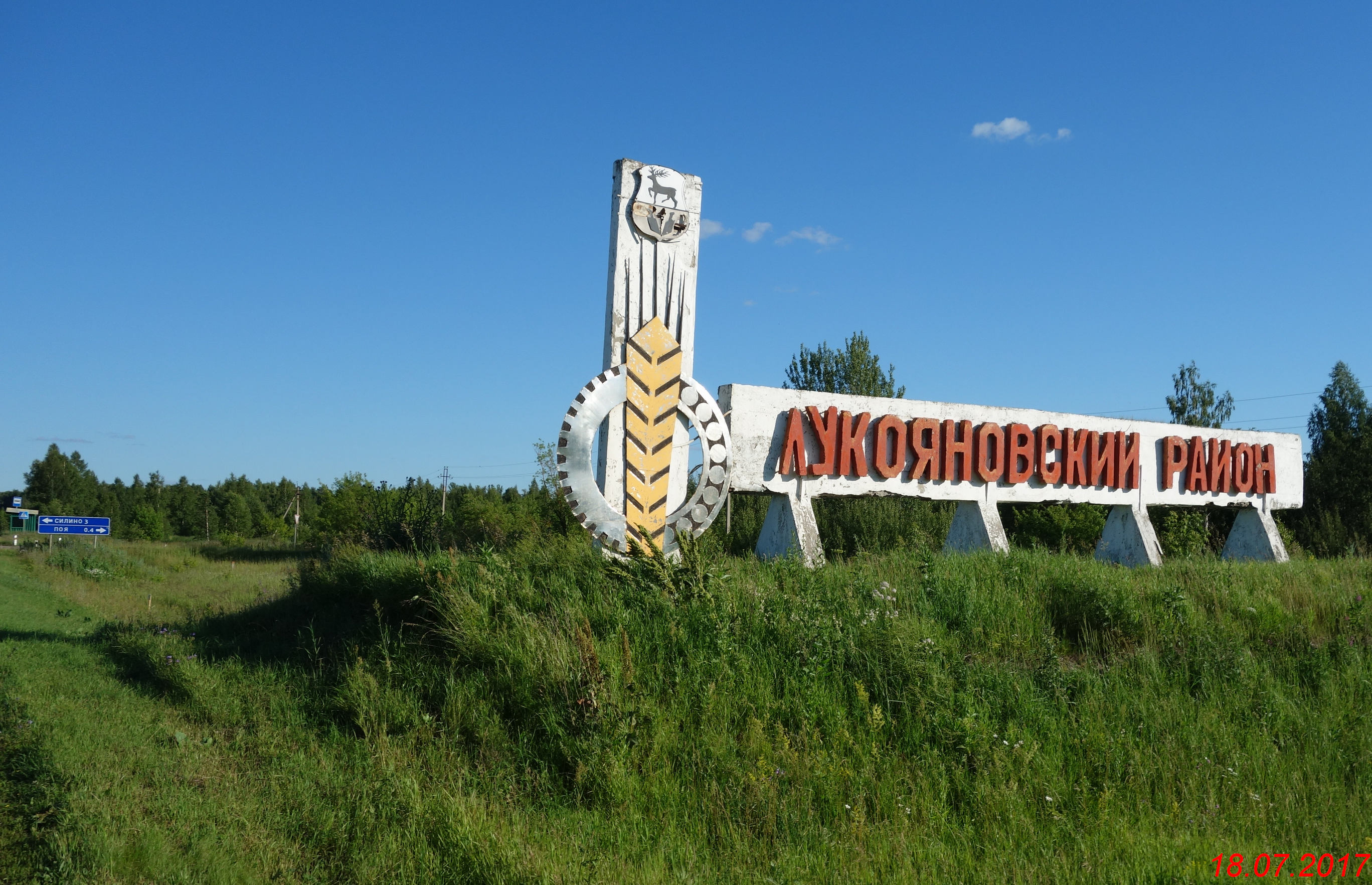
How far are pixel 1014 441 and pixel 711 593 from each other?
658 centimetres

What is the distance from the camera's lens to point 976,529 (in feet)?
37.2

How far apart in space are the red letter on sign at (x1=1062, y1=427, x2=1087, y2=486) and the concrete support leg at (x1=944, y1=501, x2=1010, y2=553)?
1.29 m

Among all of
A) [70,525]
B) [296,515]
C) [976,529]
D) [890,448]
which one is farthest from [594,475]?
[296,515]

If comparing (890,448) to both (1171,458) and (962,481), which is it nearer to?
(962,481)

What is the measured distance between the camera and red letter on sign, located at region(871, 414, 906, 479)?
35.0 ft

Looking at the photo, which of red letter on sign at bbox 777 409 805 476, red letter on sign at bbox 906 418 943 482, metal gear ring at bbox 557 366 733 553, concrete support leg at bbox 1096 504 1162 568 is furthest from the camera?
concrete support leg at bbox 1096 504 1162 568

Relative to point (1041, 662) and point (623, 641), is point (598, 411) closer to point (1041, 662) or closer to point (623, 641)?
point (623, 641)

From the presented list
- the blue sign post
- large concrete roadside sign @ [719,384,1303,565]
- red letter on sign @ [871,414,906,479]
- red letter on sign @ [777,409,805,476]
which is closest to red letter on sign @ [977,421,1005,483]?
large concrete roadside sign @ [719,384,1303,565]

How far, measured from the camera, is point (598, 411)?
8.69 metres

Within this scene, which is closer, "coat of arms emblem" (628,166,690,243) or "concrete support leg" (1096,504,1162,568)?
"coat of arms emblem" (628,166,690,243)

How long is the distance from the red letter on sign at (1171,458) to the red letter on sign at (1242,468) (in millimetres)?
1346

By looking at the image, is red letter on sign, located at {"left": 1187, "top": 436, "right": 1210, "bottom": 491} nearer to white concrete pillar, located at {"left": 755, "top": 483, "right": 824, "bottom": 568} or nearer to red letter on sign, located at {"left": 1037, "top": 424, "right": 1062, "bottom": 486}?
red letter on sign, located at {"left": 1037, "top": 424, "right": 1062, "bottom": 486}

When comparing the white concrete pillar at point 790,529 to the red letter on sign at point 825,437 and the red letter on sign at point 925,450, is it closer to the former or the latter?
the red letter on sign at point 825,437

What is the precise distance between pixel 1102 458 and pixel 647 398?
23.3ft
